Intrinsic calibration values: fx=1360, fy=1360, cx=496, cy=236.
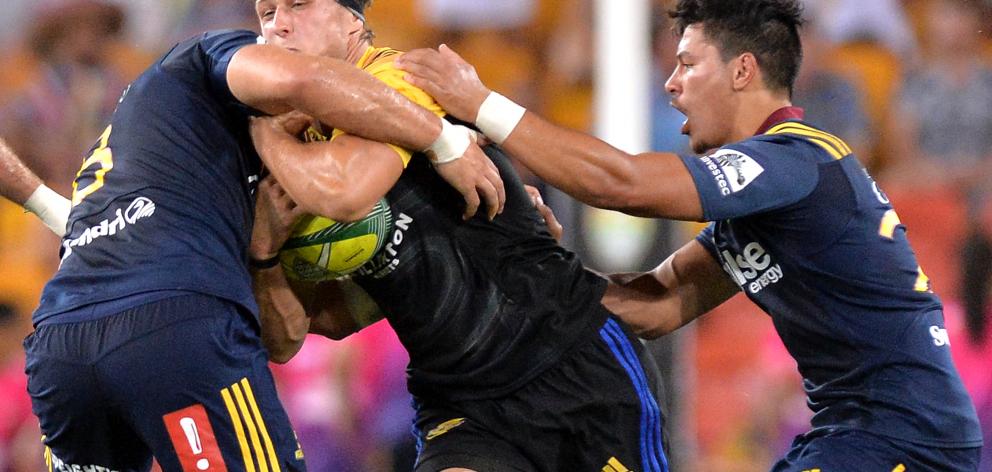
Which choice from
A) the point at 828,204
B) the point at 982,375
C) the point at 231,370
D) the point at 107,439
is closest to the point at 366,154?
the point at 231,370

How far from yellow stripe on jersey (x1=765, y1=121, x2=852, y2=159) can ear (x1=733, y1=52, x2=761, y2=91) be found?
0.78ft

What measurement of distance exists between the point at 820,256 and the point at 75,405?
2220mm

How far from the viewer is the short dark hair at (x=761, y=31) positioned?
4.57m

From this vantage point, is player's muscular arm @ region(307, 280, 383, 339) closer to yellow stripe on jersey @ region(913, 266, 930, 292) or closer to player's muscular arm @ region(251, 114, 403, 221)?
player's muscular arm @ region(251, 114, 403, 221)

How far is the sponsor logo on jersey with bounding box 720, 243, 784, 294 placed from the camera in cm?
429

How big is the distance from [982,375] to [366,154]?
4943 millimetres

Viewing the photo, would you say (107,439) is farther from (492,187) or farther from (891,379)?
(891,379)

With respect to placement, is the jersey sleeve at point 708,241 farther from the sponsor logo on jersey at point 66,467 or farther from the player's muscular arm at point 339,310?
the sponsor logo on jersey at point 66,467

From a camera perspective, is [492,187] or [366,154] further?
[492,187]

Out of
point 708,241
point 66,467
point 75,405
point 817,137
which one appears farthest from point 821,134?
point 66,467

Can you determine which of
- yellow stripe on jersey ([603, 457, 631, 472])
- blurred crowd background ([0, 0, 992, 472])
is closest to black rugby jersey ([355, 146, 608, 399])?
yellow stripe on jersey ([603, 457, 631, 472])

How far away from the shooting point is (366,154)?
3.83 metres

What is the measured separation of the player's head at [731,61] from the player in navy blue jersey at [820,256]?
0.93 ft

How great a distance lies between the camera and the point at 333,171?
3.78 meters
